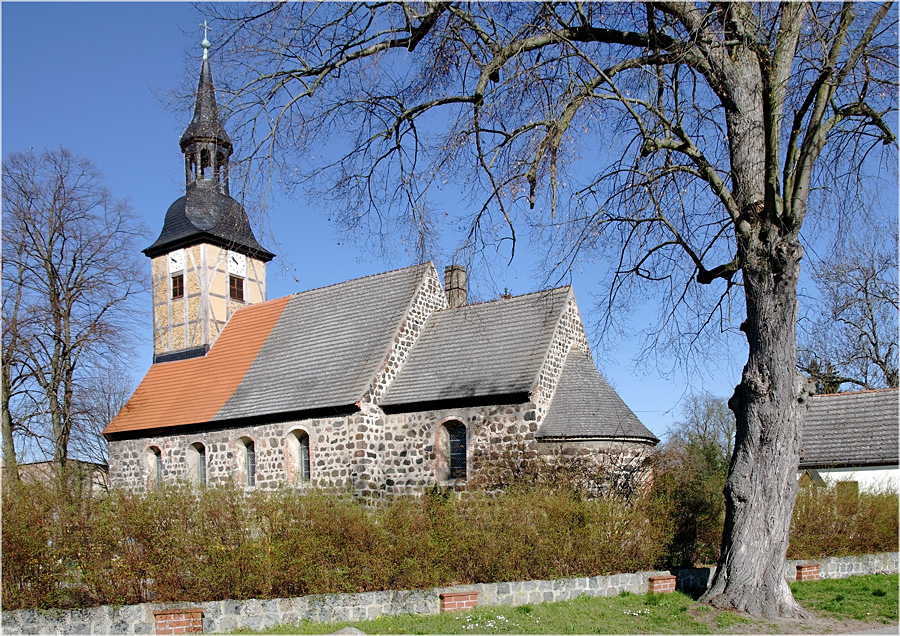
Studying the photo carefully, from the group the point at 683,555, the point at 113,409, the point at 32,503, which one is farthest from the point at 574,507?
the point at 113,409

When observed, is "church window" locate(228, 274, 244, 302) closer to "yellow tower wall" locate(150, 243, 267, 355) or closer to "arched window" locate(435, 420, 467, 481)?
"yellow tower wall" locate(150, 243, 267, 355)

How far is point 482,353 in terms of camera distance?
1762 centimetres

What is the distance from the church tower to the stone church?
1113 millimetres

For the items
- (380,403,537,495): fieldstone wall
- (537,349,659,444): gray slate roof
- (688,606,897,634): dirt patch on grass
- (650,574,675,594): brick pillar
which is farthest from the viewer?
(380,403,537,495): fieldstone wall

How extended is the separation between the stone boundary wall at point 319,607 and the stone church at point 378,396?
4.30 m

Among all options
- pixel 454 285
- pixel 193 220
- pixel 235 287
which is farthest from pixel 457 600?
pixel 193 220

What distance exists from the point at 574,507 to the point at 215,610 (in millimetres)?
5214

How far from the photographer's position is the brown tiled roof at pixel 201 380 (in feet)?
68.3

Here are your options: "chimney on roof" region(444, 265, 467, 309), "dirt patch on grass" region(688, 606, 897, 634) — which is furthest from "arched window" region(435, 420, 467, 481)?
"dirt patch on grass" region(688, 606, 897, 634)

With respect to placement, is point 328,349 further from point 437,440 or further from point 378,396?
point 437,440

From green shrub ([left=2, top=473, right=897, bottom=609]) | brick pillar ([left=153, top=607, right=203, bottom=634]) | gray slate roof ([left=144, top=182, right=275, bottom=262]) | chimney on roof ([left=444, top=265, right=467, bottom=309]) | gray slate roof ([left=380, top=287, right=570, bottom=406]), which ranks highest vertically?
gray slate roof ([left=144, top=182, right=275, bottom=262])

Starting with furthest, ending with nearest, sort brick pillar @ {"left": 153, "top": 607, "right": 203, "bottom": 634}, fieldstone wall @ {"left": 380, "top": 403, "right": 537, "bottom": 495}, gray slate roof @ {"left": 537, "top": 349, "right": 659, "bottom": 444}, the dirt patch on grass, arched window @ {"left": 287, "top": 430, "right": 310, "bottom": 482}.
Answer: arched window @ {"left": 287, "top": 430, "right": 310, "bottom": 482} → fieldstone wall @ {"left": 380, "top": 403, "right": 537, "bottom": 495} → gray slate roof @ {"left": 537, "top": 349, "right": 659, "bottom": 444} → the dirt patch on grass → brick pillar @ {"left": 153, "top": 607, "right": 203, "bottom": 634}

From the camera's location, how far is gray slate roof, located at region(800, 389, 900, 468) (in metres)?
20.2

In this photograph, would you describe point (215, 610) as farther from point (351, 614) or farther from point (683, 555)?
point (683, 555)
